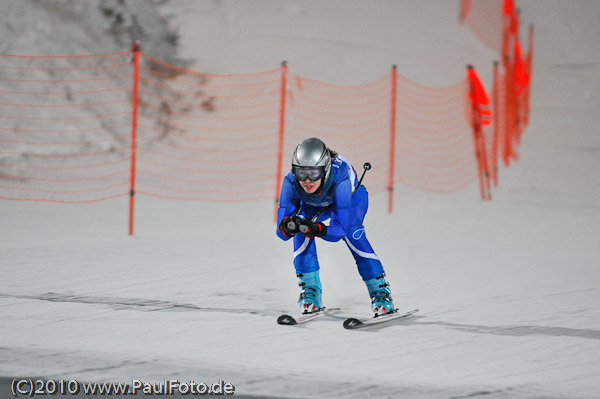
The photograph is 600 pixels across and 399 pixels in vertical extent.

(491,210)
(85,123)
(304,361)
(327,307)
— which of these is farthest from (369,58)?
(304,361)

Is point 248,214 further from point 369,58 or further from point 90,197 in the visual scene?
point 369,58

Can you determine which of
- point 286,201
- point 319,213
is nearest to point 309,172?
point 286,201

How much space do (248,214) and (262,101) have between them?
7659mm

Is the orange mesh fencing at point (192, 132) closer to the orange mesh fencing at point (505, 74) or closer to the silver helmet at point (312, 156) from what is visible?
the orange mesh fencing at point (505, 74)

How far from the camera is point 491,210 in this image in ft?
39.3

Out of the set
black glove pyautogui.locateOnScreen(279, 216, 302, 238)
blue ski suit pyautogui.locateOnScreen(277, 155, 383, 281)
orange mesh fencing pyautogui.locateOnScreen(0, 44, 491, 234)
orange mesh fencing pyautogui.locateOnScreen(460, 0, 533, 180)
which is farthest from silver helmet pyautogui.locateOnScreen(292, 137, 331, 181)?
orange mesh fencing pyautogui.locateOnScreen(460, 0, 533, 180)

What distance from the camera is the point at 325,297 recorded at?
617 cm

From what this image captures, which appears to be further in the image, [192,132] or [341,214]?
[192,132]

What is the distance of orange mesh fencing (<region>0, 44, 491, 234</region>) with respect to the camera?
1346 centimetres

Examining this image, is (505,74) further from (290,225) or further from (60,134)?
(290,225)

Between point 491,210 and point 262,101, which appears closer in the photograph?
point 491,210

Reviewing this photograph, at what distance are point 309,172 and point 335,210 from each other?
0.36m

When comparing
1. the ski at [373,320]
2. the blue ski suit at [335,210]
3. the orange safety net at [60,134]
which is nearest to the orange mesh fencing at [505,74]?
the orange safety net at [60,134]

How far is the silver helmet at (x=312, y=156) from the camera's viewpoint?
4.95 m
